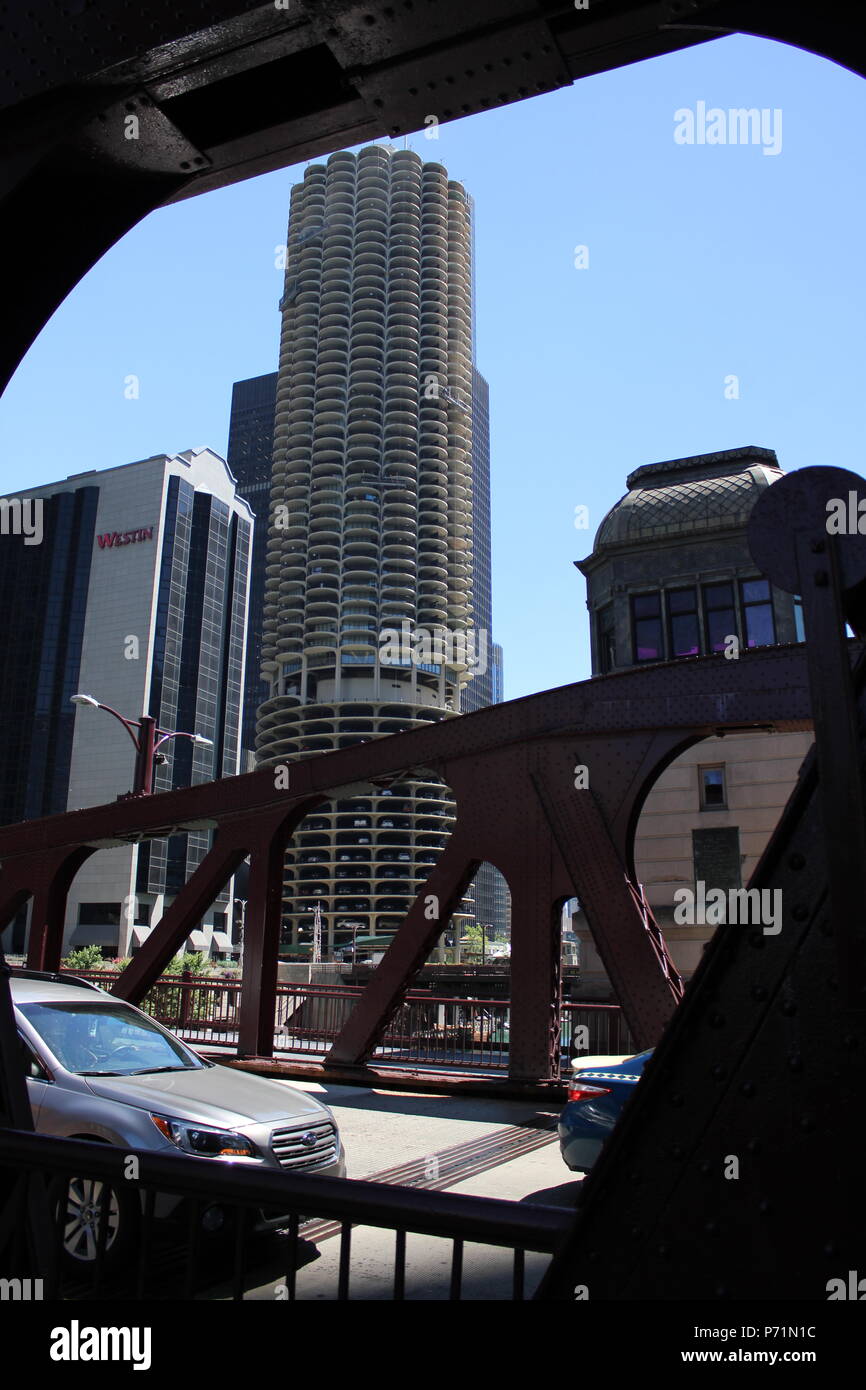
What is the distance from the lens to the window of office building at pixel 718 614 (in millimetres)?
25938

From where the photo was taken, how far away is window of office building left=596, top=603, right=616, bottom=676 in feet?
91.6

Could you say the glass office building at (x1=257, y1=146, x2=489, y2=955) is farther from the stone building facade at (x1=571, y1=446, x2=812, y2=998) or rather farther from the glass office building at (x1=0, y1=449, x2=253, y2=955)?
the stone building facade at (x1=571, y1=446, x2=812, y2=998)

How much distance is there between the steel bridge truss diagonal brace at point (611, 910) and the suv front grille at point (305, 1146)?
4375 millimetres

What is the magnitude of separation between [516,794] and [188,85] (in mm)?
9964

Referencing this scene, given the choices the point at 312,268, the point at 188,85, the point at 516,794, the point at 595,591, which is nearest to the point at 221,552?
the point at 312,268

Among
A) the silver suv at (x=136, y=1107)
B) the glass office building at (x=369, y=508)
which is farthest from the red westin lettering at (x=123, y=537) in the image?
the silver suv at (x=136, y=1107)

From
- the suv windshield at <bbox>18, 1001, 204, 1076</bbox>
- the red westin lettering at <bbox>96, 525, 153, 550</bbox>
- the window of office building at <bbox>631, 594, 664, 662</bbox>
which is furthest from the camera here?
the red westin lettering at <bbox>96, 525, 153, 550</bbox>

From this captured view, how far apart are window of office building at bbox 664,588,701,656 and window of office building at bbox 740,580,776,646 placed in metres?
1.27

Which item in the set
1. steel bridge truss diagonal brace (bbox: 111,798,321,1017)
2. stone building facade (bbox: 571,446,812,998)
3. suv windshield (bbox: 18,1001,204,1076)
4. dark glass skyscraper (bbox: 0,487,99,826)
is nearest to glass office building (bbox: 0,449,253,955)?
dark glass skyscraper (bbox: 0,487,99,826)

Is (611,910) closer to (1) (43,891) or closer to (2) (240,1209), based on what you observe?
(2) (240,1209)

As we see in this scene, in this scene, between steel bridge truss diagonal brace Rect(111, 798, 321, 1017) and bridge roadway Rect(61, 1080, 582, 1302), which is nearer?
bridge roadway Rect(61, 1080, 582, 1302)
